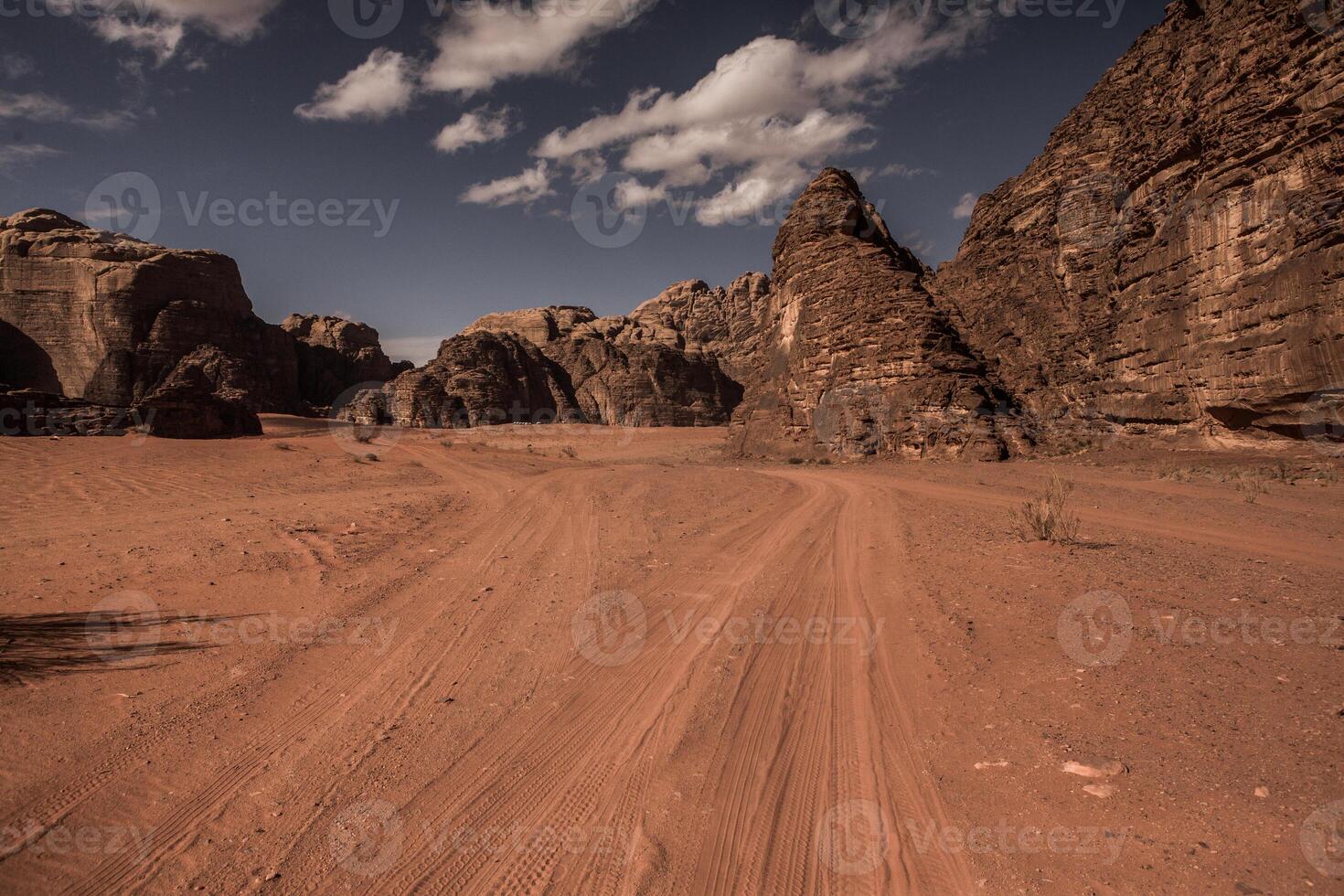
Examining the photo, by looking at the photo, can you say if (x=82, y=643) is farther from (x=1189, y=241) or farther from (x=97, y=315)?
(x=97, y=315)

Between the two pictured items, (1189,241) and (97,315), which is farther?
(97,315)

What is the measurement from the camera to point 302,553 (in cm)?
740

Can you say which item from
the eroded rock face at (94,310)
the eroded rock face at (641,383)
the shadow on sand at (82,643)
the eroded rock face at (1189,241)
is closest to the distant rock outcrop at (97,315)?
the eroded rock face at (94,310)

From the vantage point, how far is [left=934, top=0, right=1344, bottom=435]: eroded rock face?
43.5ft

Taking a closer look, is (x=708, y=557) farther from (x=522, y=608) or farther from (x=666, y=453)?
(x=666, y=453)

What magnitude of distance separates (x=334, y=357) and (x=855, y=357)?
64.0 meters

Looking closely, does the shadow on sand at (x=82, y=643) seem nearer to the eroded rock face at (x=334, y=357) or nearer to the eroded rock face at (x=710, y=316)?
the eroded rock face at (x=334, y=357)

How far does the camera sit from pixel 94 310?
4169 centimetres

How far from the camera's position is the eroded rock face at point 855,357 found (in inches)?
844

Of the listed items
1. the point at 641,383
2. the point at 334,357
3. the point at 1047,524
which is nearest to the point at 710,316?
the point at 641,383

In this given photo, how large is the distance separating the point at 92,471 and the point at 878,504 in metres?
19.0

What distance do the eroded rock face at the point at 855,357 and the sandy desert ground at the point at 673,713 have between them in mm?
13366

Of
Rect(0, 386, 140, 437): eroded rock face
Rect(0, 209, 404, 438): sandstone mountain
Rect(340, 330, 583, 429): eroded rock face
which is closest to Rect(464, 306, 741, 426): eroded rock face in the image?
Rect(340, 330, 583, 429): eroded rock face

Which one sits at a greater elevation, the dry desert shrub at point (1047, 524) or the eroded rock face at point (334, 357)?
the eroded rock face at point (334, 357)
